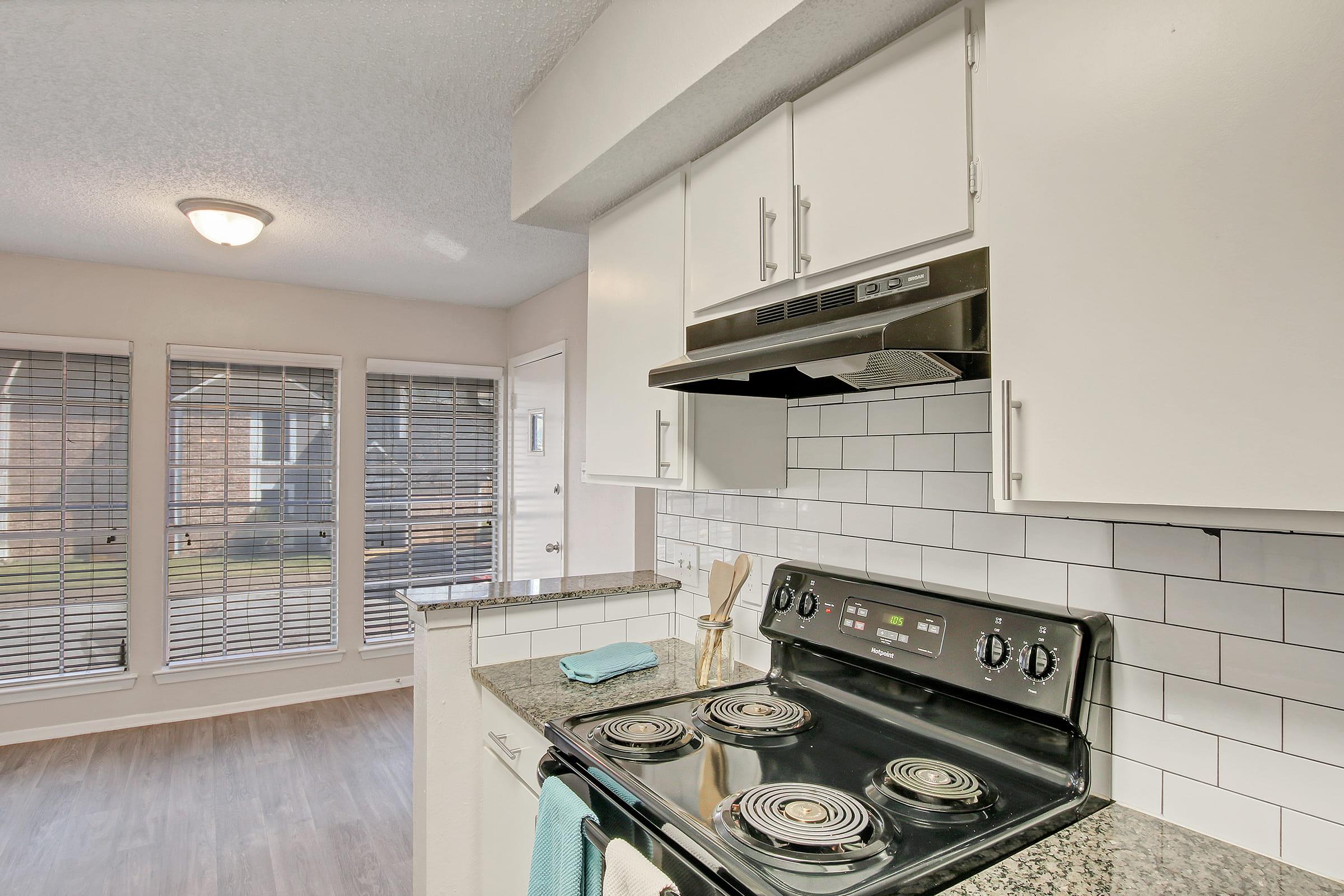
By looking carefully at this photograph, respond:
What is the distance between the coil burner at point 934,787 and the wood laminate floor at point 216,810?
2038mm

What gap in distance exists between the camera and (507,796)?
179cm

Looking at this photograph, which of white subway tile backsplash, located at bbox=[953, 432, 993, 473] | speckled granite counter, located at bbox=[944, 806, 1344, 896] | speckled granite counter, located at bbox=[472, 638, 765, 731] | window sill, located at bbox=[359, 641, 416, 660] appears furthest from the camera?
window sill, located at bbox=[359, 641, 416, 660]

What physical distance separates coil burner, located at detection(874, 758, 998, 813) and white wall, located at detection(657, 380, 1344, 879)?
0.23 metres

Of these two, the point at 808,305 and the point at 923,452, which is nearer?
the point at 808,305

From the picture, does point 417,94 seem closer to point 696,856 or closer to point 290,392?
point 696,856

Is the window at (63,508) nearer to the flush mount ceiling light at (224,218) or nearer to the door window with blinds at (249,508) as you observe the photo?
the door window with blinds at (249,508)

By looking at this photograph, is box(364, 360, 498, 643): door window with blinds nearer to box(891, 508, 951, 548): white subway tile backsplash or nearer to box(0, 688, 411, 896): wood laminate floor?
box(0, 688, 411, 896): wood laminate floor

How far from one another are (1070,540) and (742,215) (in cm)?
90

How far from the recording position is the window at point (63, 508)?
375 cm

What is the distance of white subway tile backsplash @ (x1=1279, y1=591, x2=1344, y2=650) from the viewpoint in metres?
0.95

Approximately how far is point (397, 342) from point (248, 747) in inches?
97.4

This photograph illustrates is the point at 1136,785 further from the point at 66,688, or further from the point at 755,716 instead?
the point at 66,688

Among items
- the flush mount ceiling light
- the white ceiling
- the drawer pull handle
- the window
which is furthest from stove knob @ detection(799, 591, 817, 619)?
the window

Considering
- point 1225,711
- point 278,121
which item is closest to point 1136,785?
point 1225,711
